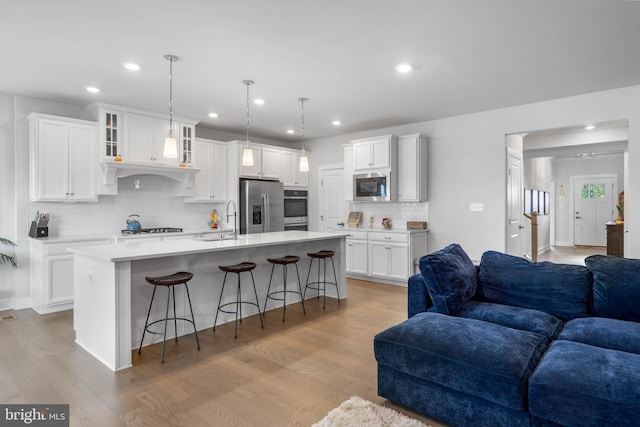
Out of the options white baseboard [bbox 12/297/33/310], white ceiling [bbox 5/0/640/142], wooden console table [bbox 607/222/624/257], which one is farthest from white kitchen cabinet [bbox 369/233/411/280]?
wooden console table [bbox 607/222/624/257]

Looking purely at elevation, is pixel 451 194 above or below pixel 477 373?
above

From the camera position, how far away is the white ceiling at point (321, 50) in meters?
2.67

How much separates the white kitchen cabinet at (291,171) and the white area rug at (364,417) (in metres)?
5.31

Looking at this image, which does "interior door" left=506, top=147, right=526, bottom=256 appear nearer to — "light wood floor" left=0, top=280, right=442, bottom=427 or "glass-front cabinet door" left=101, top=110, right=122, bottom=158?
"light wood floor" left=0, top=280, right=442, bottom=427

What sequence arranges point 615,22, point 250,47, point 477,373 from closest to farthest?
point 477,373
point 615,22
point 250,47

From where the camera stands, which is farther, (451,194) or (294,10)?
(451,194)

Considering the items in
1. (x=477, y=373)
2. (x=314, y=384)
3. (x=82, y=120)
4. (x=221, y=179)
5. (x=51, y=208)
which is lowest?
(x=314, y=384)

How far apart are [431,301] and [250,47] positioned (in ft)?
8.67

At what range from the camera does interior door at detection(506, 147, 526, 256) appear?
Result: 5.53 m

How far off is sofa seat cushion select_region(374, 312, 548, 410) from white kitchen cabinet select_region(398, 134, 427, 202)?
12.0ft

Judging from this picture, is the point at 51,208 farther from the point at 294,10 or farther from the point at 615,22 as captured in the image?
the point at 615,22

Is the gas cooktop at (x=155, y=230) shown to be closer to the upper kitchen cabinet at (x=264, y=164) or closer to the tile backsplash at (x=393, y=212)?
the upper kitchen cabinet at (x=264, y=164)

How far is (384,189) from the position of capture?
20.1 feet

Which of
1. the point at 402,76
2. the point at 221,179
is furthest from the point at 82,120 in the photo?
the point at 402,76
